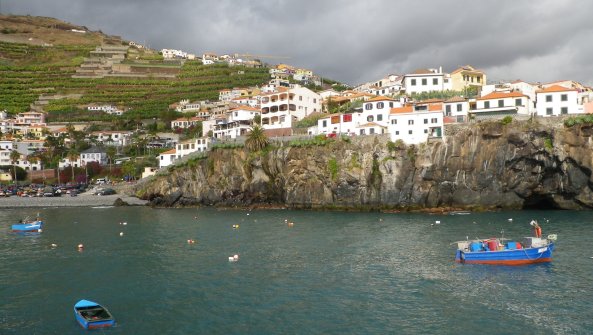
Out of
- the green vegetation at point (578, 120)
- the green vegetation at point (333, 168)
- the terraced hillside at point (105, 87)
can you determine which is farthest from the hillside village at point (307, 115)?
the green vegetation at point (333, 168)

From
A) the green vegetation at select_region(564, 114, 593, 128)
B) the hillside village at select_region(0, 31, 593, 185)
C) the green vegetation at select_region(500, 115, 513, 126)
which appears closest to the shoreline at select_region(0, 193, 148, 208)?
the hillside village at select_region(0, 31, 593, 185)

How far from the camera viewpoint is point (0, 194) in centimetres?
10300

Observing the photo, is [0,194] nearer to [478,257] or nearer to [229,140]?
[229,140]

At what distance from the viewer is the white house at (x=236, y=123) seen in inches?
4128

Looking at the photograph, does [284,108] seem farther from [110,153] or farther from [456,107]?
[110,153]

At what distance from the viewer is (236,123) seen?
10619cm

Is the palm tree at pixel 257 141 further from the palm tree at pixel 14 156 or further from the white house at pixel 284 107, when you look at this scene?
the palm tree at pixel 14 156

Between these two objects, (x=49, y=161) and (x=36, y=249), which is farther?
(x=49, y=161)

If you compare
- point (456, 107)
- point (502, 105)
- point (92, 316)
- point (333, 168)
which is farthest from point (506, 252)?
point (456, 107)

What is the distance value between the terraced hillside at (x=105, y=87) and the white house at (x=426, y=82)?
80154 millimetres

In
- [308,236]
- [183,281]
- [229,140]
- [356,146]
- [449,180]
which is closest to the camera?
[183,281]

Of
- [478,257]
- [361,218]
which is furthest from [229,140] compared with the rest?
[478,257]

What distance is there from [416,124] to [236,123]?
46.0 m

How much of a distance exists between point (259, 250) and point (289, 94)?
2572 inches
